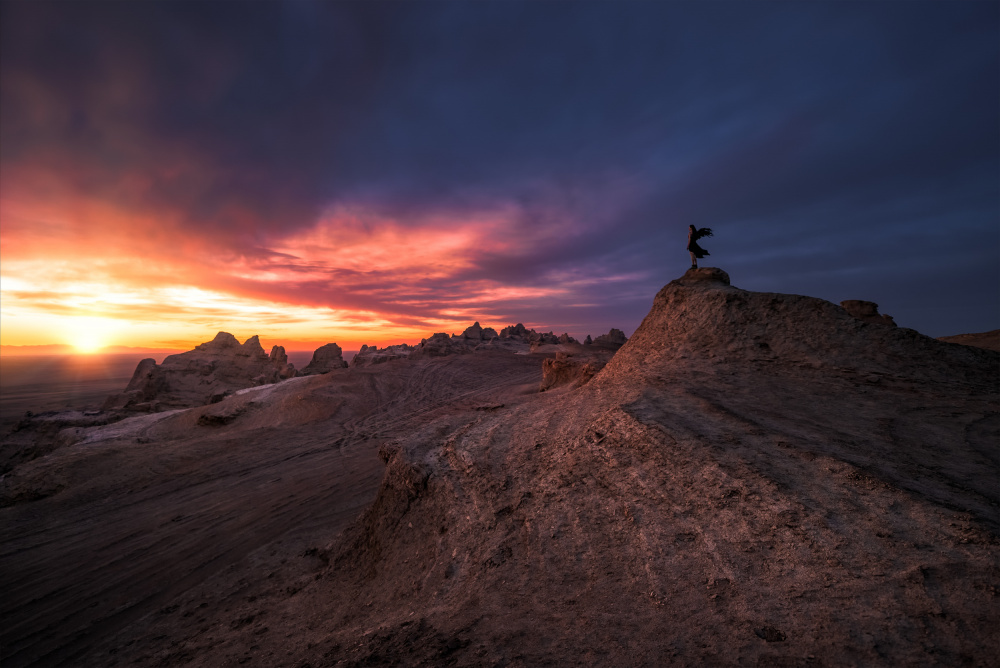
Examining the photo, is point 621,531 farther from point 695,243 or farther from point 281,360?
point 281,360

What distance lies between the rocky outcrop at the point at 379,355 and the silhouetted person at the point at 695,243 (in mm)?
22093

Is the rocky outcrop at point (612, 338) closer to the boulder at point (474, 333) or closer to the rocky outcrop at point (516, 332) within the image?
the rocky outcrop at point (516, 332)

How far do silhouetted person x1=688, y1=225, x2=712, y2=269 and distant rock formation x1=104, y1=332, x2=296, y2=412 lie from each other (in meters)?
22.4

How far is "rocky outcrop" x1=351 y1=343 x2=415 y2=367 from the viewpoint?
100ft

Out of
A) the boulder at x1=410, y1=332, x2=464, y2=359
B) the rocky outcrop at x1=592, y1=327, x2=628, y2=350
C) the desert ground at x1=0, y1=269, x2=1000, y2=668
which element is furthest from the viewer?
the rocky outcrop at x1=592, y1=327, x2=628, y2=350

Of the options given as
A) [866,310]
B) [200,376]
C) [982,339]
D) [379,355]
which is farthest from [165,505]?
[379,355]

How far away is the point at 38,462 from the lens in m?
11.2

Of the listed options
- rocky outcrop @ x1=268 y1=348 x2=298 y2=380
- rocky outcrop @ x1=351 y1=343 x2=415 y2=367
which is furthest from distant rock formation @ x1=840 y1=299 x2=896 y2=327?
rocky outcrop @ x1=268 y1=348 x2=298 y2=380

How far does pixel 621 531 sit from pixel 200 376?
29115 mm

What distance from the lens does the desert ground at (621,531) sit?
2453 millimetres

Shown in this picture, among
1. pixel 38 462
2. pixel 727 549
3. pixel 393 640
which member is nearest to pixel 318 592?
pixel 393 640

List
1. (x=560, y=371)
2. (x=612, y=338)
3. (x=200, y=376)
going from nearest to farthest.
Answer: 1. (x=560, y=371)
2. (x=200, y=376)
3. (x=612, y=338)

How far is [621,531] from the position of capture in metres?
3.55

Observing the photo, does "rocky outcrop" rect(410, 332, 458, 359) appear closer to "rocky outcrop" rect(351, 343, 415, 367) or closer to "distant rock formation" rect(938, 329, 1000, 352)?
"rocky outcrop" rect(351, 343, 415, 367)
